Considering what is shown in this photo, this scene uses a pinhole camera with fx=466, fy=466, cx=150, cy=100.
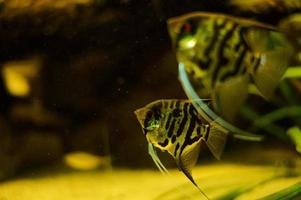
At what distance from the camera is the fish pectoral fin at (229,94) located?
197cm

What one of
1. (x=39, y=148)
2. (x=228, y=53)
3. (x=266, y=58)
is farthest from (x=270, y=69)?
(x=39, y=148)

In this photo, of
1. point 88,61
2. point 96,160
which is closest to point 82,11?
point 88,61

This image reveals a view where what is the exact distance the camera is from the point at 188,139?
1.95 metres

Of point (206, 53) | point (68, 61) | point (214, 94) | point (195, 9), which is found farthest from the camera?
point (68, 61)

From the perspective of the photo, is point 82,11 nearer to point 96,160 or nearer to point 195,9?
point 195,9

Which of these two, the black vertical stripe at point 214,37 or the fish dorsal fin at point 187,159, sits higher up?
the black vertical stripe at point 214,37

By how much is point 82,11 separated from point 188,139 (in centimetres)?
104

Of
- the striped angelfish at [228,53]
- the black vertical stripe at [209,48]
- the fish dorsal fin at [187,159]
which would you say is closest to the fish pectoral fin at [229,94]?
the striped angelfish at [228,53]

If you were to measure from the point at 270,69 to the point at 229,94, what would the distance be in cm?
22

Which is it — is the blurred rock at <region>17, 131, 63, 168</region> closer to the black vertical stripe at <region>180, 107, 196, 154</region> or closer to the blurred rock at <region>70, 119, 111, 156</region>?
the blurred rock at <region>70, 119, 111, 156</region>

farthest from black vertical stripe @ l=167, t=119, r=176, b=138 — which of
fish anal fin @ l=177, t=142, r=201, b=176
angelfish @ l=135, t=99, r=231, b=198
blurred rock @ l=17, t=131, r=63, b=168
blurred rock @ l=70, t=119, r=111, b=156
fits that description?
blurred rock @ l=17, t=131, r=63, b=168

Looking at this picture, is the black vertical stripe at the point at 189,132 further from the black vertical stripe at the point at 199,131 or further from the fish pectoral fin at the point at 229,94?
the fish pectoral fin at the point at 229,94

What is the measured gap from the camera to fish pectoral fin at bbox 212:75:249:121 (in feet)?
6.48

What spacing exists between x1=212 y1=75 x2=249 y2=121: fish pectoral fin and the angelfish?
0.15 m
